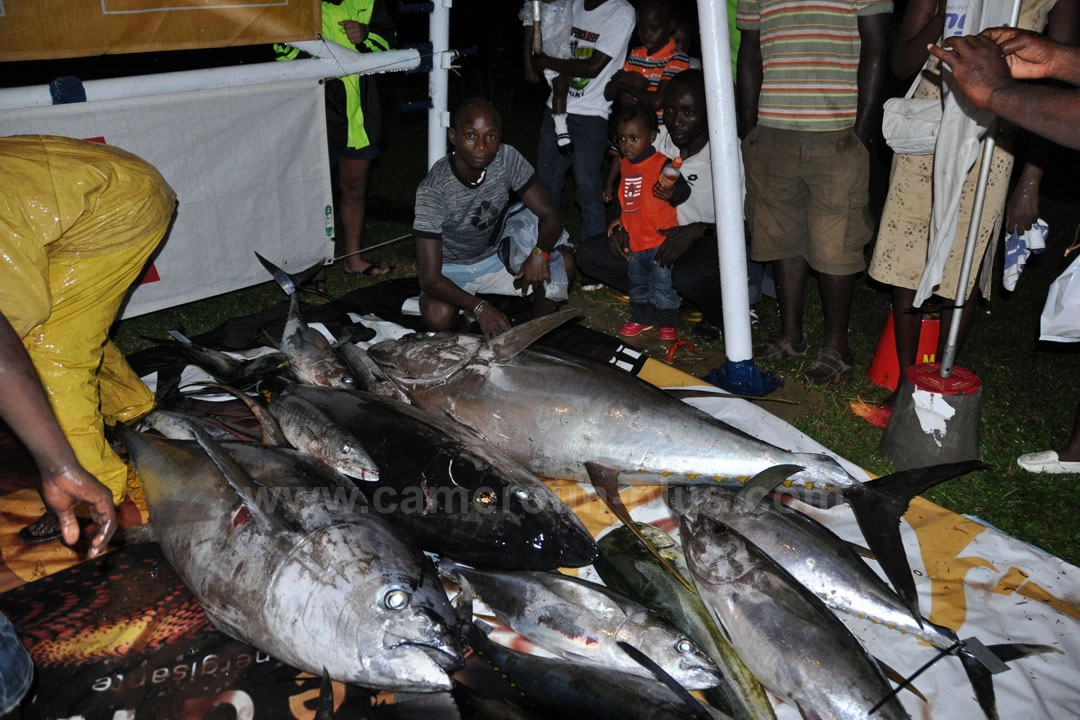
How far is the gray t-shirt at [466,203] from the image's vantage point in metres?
4.19

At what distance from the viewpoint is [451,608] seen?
Result: 226 cm

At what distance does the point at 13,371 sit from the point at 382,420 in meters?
1.29

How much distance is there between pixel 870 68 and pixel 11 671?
4140mm

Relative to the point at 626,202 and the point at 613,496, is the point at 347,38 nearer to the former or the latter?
the point at 626,202

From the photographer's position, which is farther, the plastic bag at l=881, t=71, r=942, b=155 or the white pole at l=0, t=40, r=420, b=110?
the white pole at l=0, t=40, r=420, b=110

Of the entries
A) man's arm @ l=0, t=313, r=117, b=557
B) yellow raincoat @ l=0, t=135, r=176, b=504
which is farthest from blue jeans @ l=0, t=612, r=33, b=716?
yellow raincoat @ l=0, t=135, r=176, b=504

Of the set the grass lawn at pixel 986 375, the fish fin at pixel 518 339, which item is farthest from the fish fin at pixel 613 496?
the grass lawn at pixel 986 375

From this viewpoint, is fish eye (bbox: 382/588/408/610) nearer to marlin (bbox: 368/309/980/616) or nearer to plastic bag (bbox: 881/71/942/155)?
marlin (bbox: 368/309/980/616)

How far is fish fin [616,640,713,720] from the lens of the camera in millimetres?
1988

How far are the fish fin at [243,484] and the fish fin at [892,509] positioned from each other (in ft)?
6.17

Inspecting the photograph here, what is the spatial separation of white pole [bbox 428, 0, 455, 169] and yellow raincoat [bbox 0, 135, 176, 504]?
7.52 feet

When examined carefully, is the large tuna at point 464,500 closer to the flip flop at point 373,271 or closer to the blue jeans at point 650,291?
the blue jeans at point 650,291

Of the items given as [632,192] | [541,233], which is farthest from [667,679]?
[632,192]

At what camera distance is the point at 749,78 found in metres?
4.36
